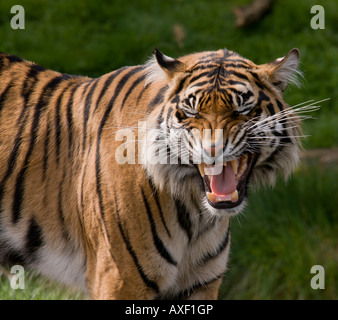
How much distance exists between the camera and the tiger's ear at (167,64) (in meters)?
2.80

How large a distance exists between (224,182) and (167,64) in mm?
575

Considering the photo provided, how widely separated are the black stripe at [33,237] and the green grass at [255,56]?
2.73 meters

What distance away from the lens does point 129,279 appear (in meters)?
2.97

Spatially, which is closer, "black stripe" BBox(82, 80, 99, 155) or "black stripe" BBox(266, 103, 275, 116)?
"black stripe" BBox(266, 103, 275, 116)

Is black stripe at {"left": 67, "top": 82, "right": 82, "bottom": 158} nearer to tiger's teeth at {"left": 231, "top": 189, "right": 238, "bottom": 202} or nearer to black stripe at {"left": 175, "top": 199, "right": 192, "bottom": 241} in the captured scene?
black stripe at {"left": 175, "top": 199, "right": 192, "bottom": 241}

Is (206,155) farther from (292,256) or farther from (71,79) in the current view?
(292,256)

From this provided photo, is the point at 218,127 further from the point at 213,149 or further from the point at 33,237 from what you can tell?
→ the point at 33,237

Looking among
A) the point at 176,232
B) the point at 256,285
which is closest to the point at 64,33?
the point at 256,285

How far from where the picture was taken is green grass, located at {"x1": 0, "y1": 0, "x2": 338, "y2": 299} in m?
5.74

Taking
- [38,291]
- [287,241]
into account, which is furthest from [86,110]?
[287,241]

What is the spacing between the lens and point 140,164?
2.94m

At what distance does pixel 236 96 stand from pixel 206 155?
11.5 inches

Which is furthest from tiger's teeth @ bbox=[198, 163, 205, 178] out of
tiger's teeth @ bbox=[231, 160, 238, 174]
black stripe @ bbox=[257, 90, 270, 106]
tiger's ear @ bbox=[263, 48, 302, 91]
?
tiger's ear @ bbox=[263, 48, 302, 91]
